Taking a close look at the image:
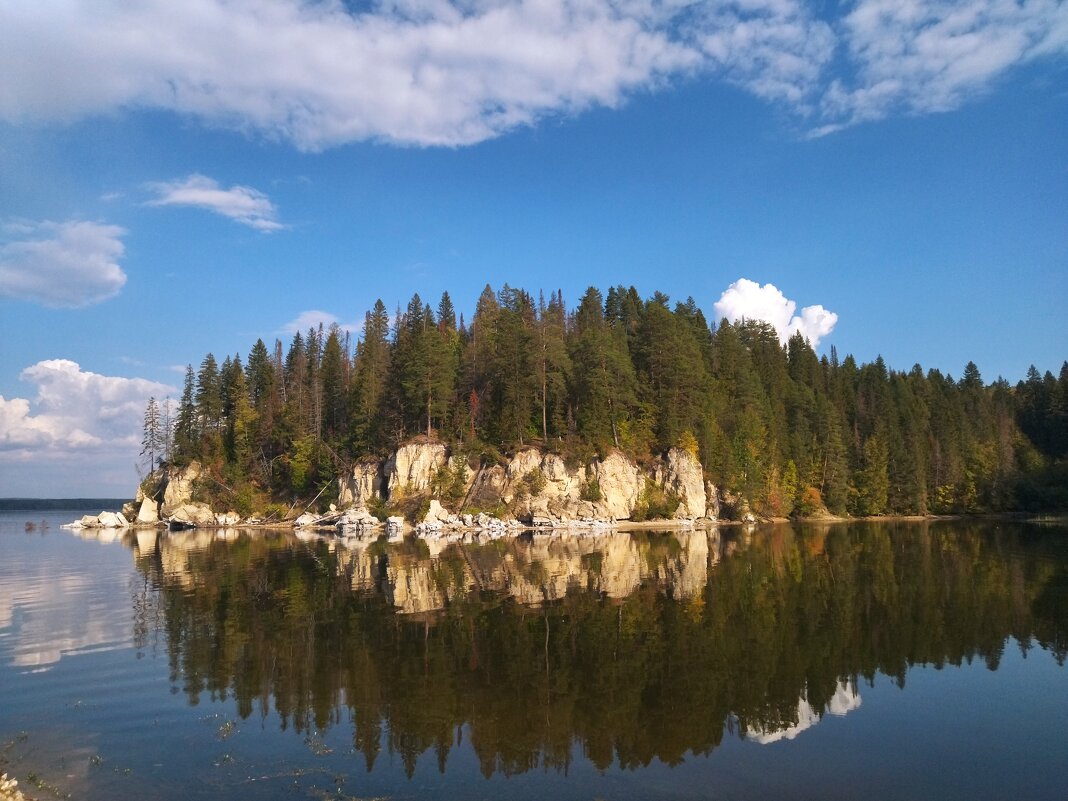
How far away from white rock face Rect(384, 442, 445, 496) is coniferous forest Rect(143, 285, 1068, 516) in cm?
230

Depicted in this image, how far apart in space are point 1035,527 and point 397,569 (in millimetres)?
71322

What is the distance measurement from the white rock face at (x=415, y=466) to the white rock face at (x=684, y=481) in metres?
26.2

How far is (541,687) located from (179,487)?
3615 inches

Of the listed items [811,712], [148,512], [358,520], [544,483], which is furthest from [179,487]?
[811,712]

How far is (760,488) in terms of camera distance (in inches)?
3383

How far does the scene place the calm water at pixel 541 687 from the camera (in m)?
11.8

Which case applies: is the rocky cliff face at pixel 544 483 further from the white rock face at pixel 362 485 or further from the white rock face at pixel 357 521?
the white rock face at pixel 357 521

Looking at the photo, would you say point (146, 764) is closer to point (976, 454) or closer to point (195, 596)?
point (195, 596)

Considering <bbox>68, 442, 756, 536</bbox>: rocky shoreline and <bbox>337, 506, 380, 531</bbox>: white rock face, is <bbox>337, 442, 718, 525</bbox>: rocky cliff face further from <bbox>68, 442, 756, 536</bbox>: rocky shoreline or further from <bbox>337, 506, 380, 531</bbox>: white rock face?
<bbox>337, 506, 380, 531</bbox>: white rock face

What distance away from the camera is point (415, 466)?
250 feet

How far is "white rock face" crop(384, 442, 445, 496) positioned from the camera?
7600cm

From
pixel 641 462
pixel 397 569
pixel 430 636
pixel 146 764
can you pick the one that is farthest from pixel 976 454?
pixel 146 764

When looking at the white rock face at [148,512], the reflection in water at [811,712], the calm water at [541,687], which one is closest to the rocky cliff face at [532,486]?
the white rock face at [148,512]

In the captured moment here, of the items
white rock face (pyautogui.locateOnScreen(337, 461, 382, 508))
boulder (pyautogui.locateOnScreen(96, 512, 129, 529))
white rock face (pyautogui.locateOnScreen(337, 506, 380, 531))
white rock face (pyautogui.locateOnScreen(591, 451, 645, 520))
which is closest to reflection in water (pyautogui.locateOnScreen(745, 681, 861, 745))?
white rock face (pyautogui.locateOnScreen(591, 451, 645, 520))
